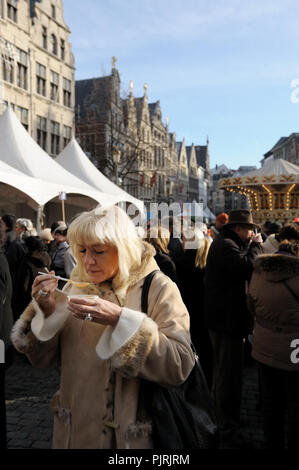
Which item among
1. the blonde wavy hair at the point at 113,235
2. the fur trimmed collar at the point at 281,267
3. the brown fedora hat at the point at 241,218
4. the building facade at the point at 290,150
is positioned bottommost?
the fur trimmed collar at the point at 281,267

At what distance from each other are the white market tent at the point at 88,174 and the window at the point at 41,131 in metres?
9.59

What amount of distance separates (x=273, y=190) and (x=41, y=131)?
14.4 metres

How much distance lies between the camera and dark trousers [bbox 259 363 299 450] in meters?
2.85

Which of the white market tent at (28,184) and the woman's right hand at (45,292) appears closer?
the woman's right hand at (45,292)

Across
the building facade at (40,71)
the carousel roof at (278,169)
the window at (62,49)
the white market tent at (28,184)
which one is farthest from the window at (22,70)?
the white market tent at (28,184)

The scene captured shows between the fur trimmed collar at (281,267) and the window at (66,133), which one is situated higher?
the window at (66,133)

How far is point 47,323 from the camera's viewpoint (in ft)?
5.38

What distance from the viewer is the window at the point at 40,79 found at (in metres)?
22.5

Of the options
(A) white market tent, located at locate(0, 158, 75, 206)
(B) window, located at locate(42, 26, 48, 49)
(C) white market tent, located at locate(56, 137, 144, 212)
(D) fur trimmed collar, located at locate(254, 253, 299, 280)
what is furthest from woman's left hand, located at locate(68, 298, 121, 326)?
(B) window, located at locate(42, 26, 48, 49)

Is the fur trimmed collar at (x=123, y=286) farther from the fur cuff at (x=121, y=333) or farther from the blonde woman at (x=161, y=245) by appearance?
the blonde woman at (x=161, y=245)

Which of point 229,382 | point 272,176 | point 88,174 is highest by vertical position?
Result: point 272,176

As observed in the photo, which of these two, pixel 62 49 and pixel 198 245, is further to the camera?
pixel 62 49

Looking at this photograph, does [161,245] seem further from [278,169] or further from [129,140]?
[129,140]

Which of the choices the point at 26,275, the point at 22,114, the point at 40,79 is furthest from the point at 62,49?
the point at 26,275
